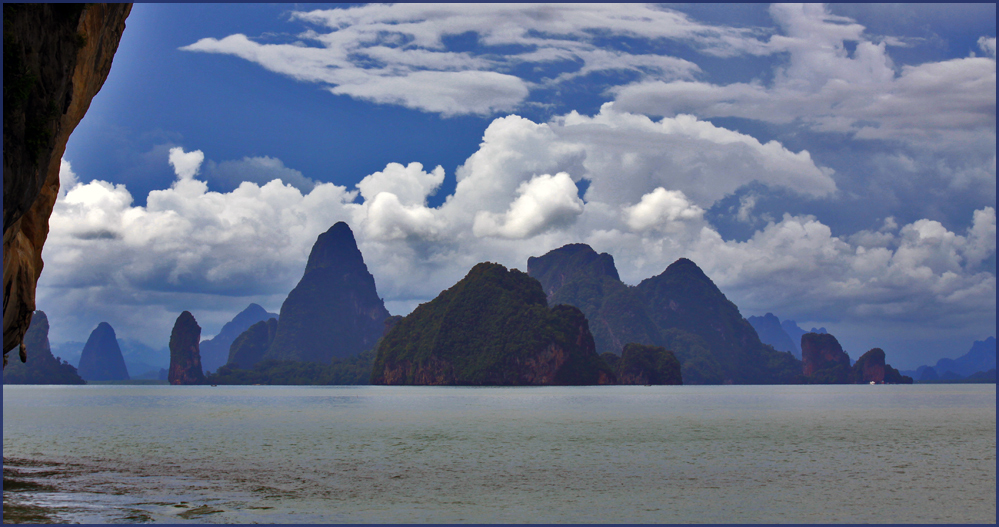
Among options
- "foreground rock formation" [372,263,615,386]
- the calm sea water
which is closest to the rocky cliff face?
the calm sea water

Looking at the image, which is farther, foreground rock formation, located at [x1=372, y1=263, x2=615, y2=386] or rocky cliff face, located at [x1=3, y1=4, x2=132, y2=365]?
foreground rock formation, located at [x1=372, y1=263, x2=615, y2=386]

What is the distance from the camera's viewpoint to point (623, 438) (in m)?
43.3

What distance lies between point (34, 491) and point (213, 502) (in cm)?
639

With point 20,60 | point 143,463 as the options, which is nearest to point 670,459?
point 143,463

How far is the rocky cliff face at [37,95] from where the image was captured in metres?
18.8

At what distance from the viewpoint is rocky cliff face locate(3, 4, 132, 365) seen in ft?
61.6

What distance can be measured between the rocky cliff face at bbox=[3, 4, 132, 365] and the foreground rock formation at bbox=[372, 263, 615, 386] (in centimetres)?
16351

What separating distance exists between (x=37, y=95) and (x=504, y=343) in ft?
562

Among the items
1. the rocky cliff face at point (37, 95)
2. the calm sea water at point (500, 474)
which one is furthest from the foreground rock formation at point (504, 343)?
the rocky cliff face at point (37, 95)

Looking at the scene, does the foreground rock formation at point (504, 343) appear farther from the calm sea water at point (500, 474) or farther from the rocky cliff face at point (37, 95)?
the rocky cliff face at point (37, 95)

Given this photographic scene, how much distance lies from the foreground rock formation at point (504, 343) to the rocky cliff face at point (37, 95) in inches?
6437

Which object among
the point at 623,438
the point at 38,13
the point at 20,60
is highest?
the point at 38,13

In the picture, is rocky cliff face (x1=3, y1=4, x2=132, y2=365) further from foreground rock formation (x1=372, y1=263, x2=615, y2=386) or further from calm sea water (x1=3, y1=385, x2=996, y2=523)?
foreground rock formation (x1=372, y1=263, x2=615, y2=386)

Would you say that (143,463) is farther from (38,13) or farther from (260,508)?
(38,13)
